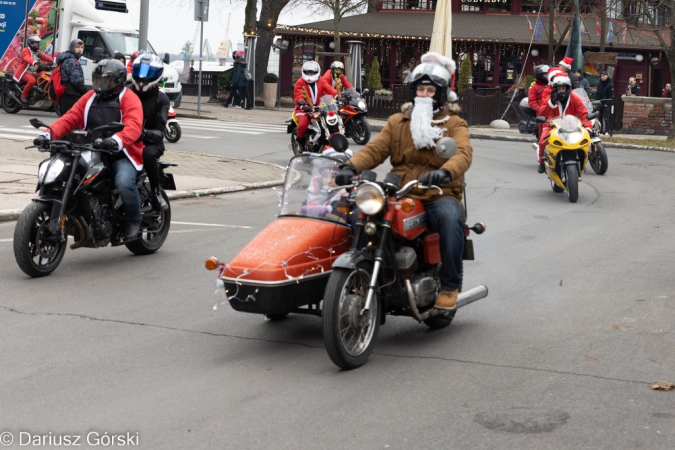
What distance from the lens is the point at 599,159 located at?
18.6 metres

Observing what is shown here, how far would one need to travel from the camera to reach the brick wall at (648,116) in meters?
31.5

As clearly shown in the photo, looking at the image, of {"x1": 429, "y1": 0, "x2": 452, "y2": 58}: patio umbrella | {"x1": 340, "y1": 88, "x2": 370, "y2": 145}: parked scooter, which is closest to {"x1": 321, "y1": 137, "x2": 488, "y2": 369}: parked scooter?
{"x1": 429, "y1": 0, "x2": 452, "y2": 58}: patio umbrella

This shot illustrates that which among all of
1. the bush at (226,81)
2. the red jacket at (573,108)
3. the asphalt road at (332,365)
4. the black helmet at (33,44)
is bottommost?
the asphalt road at (332,365)

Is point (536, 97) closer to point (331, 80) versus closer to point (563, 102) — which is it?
point (563, 102)

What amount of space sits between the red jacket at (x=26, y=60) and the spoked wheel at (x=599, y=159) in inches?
605

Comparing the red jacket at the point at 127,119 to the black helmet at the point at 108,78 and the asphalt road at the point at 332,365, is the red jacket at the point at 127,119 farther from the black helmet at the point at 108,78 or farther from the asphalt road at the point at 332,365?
the asphalt road at the point at 332,365

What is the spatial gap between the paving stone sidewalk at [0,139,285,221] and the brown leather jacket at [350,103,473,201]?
6.21 meters

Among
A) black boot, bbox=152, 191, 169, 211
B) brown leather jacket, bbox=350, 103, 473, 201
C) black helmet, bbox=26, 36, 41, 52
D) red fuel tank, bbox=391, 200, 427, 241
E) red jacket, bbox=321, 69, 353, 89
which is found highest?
black helmet, bbox=26, 36, 41, 52

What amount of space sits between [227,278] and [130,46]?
2536 centimetres

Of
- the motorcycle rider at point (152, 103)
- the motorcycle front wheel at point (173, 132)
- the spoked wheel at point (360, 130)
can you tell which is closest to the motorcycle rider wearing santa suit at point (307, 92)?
the spoked wheel at point (360, 130)

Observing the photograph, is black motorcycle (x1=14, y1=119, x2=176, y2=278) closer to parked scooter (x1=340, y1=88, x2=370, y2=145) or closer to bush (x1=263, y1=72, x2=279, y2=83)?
parked scooter (x1=340, y1=88, x2=370, y2=145)

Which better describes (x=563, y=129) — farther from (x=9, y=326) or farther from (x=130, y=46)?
(x=130, y=46)

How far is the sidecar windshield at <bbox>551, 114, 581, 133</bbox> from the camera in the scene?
15.5 m

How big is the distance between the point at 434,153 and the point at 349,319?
1385 millimetres
